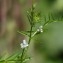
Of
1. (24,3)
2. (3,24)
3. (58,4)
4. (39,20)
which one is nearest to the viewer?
(39,20)

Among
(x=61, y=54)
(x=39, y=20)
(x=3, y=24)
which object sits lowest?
(x=61, y=54)

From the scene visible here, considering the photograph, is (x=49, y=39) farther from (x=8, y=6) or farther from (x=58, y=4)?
(x=8, y=6)

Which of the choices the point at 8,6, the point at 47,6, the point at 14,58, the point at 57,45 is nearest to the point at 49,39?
the point at 57,45

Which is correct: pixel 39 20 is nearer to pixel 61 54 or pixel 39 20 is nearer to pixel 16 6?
pixel 16 6

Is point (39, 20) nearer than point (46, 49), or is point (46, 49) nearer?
point (39, 20)

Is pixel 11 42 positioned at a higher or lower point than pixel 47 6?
lower

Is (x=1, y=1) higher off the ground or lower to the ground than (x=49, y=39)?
higher

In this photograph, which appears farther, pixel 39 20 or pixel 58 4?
pixel 58 4

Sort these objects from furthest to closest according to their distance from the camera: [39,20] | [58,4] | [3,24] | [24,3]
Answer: [58,4]
[24,3]
[3,24]
[39,20]

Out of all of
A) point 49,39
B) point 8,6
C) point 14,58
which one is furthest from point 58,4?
point 14,58
